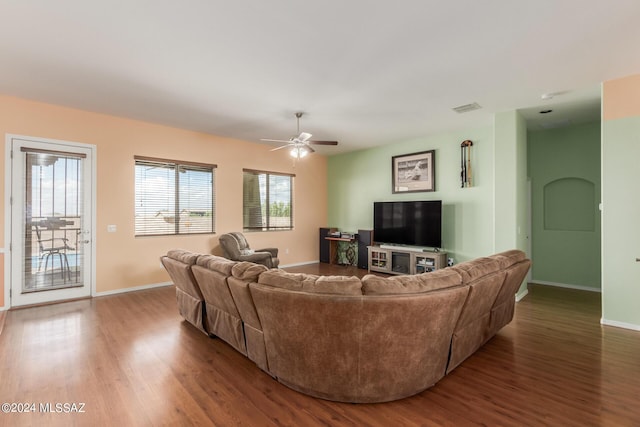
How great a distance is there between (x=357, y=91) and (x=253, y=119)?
6.61 ft

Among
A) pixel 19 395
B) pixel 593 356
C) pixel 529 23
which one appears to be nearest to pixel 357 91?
pixel 529 23

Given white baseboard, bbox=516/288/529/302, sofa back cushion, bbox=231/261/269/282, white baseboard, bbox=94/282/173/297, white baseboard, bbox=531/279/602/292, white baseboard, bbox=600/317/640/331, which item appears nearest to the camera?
sofa back cushion, bbox=231/261/269/282

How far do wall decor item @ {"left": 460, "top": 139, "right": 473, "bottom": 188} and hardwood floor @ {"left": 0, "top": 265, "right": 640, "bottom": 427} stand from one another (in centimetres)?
276

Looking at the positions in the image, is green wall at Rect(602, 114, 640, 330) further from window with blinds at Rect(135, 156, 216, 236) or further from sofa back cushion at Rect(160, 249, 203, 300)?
window with blinds at Rect(135, 156, 216, 236)

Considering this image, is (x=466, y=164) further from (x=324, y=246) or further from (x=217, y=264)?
(x=217, y=264)

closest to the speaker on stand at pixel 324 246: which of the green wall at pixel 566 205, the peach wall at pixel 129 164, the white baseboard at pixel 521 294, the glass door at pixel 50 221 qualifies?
the peach wall at pixel 129 164

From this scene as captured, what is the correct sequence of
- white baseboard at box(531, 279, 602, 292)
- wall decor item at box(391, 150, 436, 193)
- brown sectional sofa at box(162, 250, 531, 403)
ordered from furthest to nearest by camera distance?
wall decor item at box(391, 150, 436, 193) < white baseboard at box(531, 279, 602, 292) < brown sectional sofa at box(162, 250, 531, 403)

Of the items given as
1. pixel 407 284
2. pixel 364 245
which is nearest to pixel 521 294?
pixel 364 245

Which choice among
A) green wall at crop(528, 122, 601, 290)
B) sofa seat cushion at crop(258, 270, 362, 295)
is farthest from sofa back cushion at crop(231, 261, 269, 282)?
green wall at crop(528, 122, 601, 290)

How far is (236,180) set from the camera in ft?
21.7

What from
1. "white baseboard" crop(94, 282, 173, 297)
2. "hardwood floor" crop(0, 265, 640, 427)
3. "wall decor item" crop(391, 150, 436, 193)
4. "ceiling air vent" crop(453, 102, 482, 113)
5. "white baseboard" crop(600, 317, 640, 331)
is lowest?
"hardwood floor" crop(0, 265, 640, 427)

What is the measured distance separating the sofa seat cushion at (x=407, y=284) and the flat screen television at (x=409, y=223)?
3.91m

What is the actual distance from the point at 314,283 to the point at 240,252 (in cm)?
394

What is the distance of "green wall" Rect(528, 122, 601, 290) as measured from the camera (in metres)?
5.31
